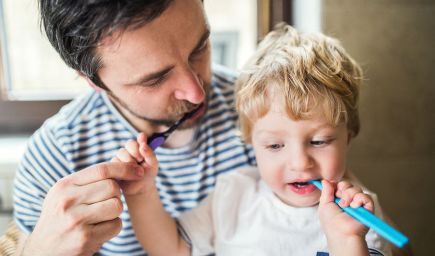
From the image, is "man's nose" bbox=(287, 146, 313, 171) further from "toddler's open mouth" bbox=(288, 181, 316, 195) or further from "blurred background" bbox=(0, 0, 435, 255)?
"blurred background" bbox=(0, 0, 435, 255)

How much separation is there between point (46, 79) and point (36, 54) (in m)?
0.10

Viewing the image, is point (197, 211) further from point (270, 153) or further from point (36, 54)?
point (36, 54)

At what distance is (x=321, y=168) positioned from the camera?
838mm

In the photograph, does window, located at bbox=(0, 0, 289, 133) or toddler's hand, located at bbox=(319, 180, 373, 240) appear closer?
toddler's hand, located at bbox=(319, 180, 373, 240)

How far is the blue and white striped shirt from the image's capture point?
1.04 m

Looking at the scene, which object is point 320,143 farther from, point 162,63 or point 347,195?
point 162,63

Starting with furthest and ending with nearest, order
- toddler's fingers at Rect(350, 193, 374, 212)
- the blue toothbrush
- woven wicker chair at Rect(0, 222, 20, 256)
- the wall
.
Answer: the wall < woven wicker chair at Rect(0, 222, 20, 256) < toddler's fingers at Rect(350, 193, 374, 212) < the blue toothbrush

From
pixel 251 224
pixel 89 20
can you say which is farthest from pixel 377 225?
pixel 89 20

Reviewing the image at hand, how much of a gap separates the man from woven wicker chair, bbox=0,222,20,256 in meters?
0.03

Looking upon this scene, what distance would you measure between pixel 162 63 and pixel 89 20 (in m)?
0.16

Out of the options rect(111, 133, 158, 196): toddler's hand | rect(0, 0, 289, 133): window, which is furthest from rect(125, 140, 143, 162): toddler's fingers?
rect(0, 0, 289, 133): window

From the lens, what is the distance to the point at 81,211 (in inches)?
31.0

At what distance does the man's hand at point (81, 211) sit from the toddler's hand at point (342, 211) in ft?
1.27

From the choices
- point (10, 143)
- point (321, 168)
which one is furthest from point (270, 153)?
point (10, 143)
